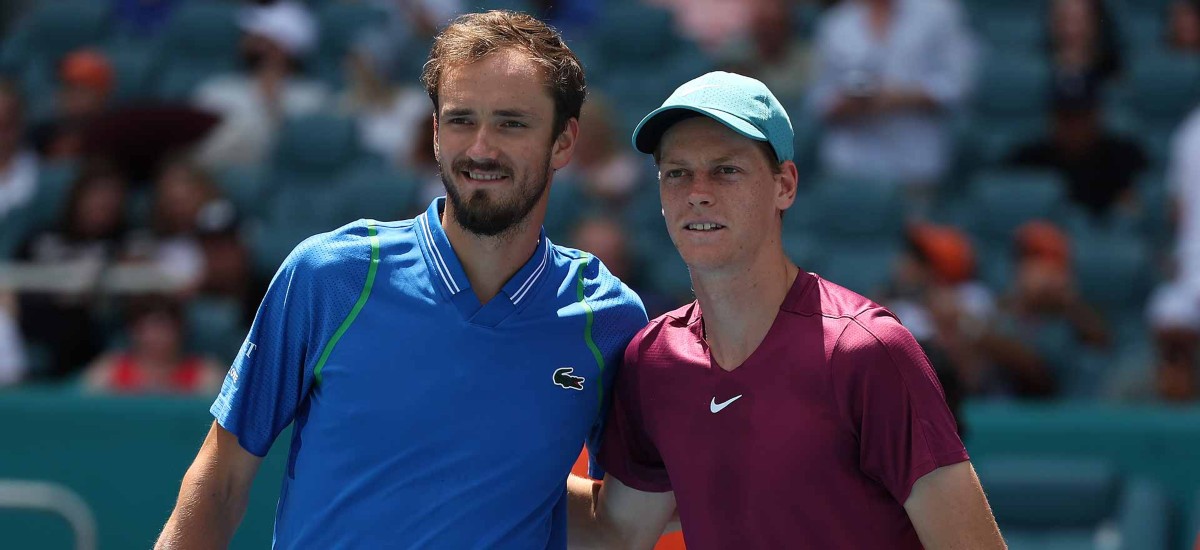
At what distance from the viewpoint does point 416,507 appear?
3172mm

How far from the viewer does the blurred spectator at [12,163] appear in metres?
8.79

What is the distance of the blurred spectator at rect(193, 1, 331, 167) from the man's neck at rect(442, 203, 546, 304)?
5815 millimetres

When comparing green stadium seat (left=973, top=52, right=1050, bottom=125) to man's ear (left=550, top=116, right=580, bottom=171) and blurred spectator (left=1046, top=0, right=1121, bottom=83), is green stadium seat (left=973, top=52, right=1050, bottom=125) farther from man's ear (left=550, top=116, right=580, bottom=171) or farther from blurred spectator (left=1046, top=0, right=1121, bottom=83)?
man's ear (left=550, top=116, right=580, bottom=171)

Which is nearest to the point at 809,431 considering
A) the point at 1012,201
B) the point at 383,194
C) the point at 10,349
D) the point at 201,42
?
the point at 1012,201

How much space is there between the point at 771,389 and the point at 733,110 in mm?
553

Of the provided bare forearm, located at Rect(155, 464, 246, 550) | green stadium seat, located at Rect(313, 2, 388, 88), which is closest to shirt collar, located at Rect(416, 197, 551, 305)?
bare forearm, located at Rect(155, 464, 246, 550)

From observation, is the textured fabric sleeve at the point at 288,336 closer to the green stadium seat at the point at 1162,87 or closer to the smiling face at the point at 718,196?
the smiling face at the point at 718,196

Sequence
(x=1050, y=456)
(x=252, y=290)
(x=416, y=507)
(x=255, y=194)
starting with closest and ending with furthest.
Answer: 1. (x=416, y=507)
2. (x=1050, y=456)
3. (x=252, y=290)
4. (x=255, y=194)

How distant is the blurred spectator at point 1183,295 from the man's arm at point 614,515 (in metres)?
3.86

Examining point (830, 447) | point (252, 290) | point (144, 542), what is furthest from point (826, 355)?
point (252, 290)

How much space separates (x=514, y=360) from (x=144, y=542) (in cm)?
412

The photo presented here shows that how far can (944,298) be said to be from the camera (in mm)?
6887

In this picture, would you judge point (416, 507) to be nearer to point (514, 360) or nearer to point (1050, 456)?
point (514, 360)

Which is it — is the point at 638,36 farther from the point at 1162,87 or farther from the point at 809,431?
the point at 809,431
